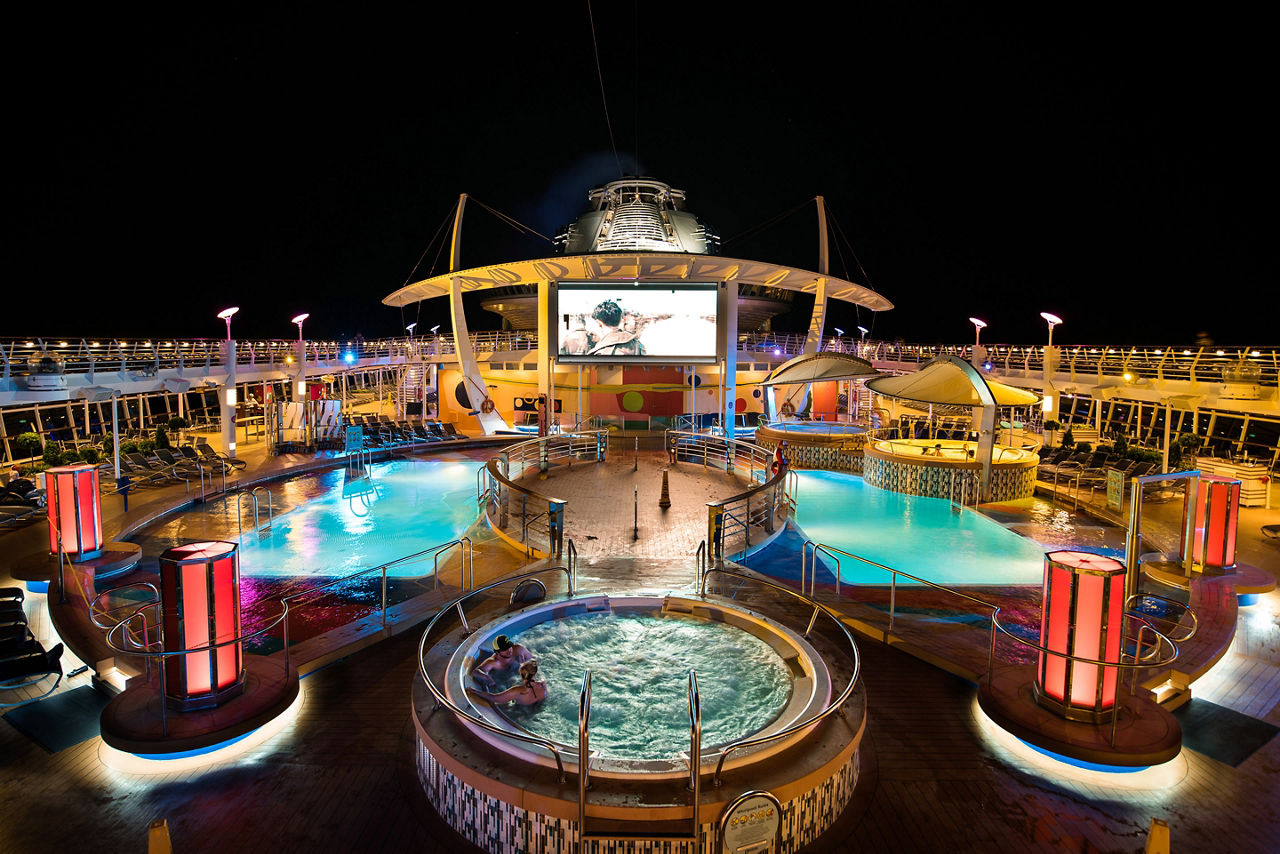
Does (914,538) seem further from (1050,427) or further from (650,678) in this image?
(1050,427)

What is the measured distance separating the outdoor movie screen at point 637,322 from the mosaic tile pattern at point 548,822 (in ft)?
59.3

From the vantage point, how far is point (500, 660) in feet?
17.8

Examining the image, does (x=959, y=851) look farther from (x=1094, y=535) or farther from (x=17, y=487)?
(x=17, y=487)

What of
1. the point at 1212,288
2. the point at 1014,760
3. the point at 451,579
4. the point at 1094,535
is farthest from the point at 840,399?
the point at 1212,288

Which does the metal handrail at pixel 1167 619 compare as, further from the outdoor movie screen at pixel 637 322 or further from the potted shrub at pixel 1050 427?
the outdoor movie screen at pixel 637 322

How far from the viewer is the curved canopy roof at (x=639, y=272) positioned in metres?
21.9

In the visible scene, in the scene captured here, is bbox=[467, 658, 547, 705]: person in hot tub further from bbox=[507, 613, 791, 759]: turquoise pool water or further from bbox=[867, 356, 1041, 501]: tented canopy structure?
bbox=[867, 356, 1041, 501]: tented canopy structure

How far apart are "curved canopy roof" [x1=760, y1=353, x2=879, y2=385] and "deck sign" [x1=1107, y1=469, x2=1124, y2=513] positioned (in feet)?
21.4

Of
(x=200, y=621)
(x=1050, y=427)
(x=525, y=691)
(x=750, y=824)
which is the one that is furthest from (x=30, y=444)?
(x=1050, y=427)

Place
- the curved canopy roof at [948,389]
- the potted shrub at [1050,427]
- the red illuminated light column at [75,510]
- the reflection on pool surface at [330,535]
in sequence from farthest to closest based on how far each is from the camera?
the potted shrub at [1050,427], the curved canopy roof at [948,389], the red illuminated light column at [75,510], the reflection on pool surface at [330,535]

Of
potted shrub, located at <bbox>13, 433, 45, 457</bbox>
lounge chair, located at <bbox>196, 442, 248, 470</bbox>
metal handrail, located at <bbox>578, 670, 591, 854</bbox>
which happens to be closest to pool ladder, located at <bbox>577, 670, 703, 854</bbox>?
metal handrail, located at <bbox>578, 670, 591, 854</bbox>

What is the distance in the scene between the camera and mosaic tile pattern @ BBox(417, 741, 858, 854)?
369 cm

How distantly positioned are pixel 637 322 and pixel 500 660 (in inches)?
676

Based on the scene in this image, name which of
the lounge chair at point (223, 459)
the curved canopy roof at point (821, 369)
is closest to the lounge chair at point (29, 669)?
the lounge chair at point (223, 459)
